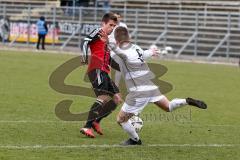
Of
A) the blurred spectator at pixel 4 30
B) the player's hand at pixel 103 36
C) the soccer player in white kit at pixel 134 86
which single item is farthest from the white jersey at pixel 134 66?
the blurred spectator at pixel 4 30

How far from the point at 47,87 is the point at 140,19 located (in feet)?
77.8

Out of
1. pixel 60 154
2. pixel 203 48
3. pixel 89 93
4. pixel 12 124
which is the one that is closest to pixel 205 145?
pixel 60 154

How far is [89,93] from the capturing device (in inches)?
594

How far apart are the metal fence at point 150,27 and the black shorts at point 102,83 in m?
26.7

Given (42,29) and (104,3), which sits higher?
(104,3)

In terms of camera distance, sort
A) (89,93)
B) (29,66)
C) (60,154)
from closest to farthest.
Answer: (60,154)
(89,93)
(29,66)

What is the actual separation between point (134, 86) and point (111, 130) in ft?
5.52

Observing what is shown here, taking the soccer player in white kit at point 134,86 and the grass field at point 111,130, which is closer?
the grass field at point 111,130

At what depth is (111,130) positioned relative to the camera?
36.9 ft

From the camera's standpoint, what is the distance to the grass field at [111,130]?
352 inches

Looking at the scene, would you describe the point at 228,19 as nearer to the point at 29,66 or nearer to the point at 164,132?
the point at 29,66

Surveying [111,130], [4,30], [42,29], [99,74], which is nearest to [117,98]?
[99,74]

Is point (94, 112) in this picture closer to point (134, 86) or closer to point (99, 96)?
point (99, 96)

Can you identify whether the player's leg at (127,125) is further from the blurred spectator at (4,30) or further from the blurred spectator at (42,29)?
the blurred spectator at (4,30)
